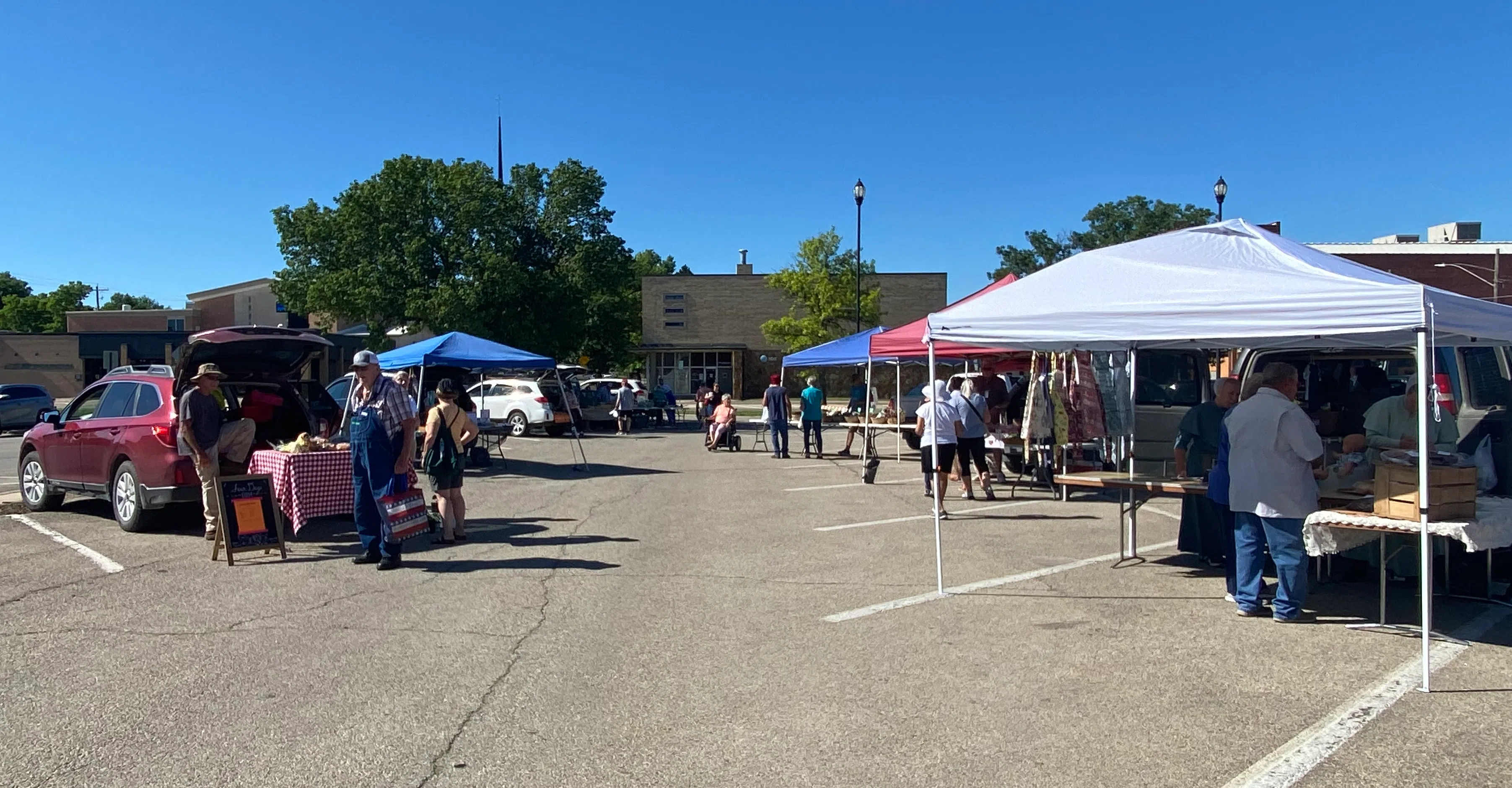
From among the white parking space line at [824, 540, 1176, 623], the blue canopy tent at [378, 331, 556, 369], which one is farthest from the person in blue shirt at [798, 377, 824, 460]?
the white parking space line at [824, 540, 1176, 623]

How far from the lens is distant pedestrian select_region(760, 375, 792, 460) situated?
21344 mm

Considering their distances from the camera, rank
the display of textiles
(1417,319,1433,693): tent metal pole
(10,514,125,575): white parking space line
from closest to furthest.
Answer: (1417,319,1433,693): tent metal pole, (10,514,125,575): white parking space line, the display of textiles

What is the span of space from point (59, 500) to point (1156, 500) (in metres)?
13.3

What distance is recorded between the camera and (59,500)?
1227 centimetres

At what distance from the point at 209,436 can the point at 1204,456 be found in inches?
341

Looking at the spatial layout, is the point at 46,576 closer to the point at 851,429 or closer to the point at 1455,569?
the point at 1455,569

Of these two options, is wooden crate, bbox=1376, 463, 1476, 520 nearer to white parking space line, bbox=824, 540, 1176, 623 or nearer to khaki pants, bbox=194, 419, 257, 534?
white parking space line, bbox=824, 540, 1176, 623

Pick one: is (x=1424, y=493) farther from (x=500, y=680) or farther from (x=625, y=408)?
(x=625, y=408)

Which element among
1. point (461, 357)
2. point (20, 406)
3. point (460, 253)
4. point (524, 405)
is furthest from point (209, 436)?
point (460, 253)

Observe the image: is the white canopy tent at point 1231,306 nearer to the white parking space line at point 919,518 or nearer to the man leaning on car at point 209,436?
the white parking space line at point 919,518

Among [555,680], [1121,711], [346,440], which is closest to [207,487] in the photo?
[346,440]

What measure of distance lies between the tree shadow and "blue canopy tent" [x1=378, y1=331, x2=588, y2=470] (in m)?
7.20

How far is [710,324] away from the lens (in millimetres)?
57875

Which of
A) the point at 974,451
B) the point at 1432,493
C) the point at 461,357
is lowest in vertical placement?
the point at 974,451
